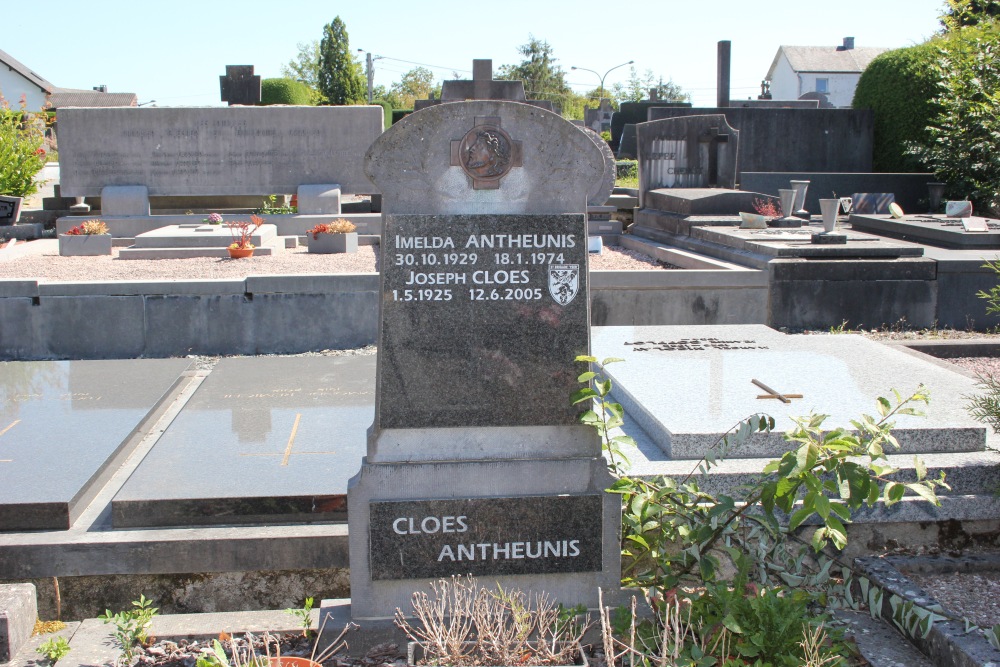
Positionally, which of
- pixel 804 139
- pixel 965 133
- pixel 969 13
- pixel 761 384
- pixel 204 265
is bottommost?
pixel 761 384

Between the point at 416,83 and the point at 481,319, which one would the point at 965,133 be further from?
the point at 416,83

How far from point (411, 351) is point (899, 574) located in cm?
188

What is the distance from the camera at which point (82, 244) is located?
1276 centimetres

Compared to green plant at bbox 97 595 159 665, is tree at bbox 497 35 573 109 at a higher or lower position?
higher

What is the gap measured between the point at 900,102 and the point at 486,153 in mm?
18642

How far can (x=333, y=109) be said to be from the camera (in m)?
16.4

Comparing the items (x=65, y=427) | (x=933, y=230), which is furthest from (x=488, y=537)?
(x=933, y=230)

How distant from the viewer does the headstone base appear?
123 inches

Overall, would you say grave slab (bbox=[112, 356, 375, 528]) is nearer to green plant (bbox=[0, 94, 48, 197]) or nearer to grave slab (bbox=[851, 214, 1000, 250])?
grave slab (bbox=[851, 214, 1000, 250])

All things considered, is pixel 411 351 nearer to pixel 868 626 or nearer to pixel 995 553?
pixel 868 626

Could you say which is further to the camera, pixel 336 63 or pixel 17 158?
pixel 336 63

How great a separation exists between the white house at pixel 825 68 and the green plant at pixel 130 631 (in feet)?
212

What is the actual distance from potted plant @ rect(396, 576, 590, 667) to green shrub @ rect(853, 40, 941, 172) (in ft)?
56.8

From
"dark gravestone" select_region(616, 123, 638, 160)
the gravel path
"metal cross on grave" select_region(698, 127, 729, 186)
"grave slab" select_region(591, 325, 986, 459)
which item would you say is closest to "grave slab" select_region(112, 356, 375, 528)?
"grave slab" select_region(591, 325, 986, 459)
